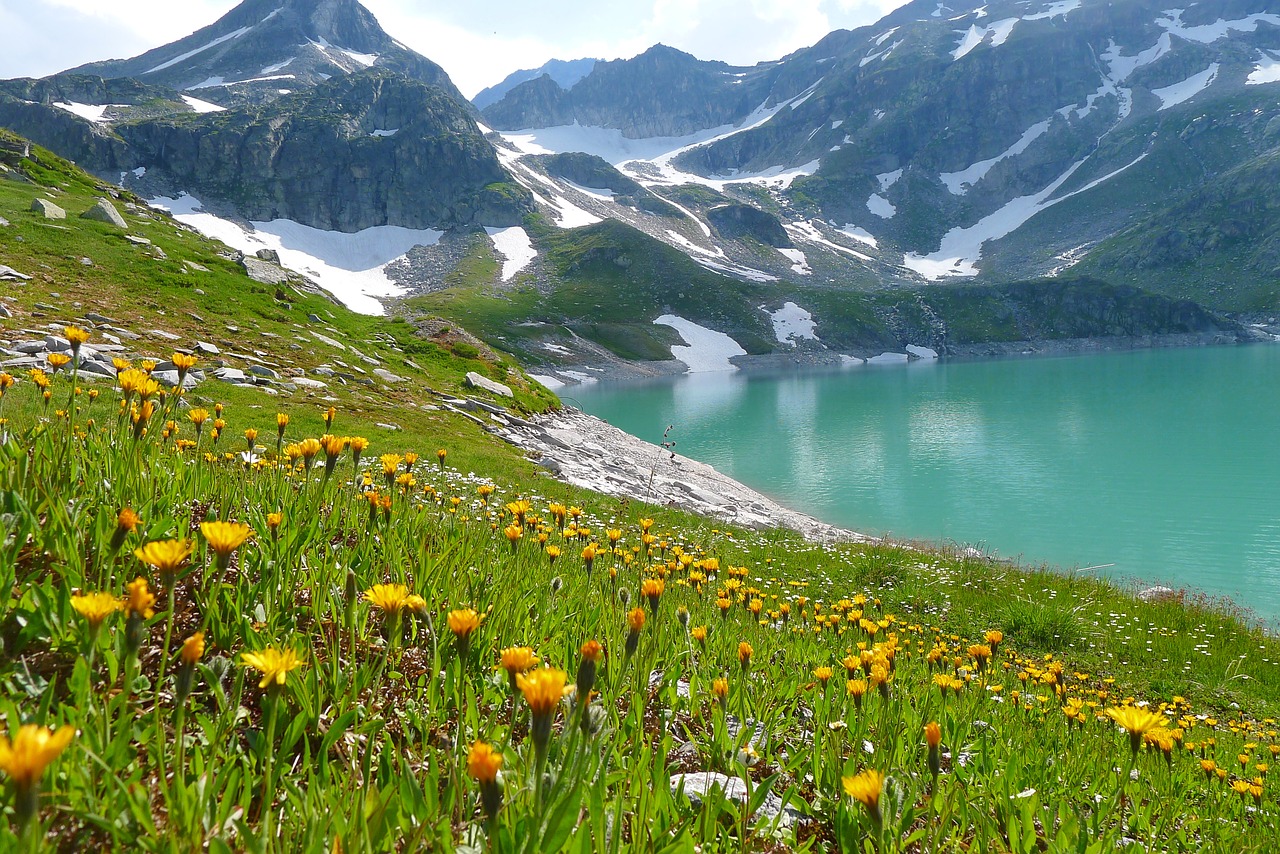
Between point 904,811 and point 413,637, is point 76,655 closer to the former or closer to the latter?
point 413,637

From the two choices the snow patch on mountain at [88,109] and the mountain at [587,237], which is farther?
the snow patch on mountain at [88,109]

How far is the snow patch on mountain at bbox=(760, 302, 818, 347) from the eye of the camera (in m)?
130

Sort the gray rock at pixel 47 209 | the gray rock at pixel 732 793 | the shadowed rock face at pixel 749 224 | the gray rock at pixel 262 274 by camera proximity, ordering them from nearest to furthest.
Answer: the gray rock at pixel 732 793 → the gray rock at pixel 47 209 → the gray rock at pixel 262 274 → the shadowed rock face at pixel 749 224

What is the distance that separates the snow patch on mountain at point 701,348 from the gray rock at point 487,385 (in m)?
87.0

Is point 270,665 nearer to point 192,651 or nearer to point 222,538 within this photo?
point 192,651

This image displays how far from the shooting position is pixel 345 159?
521ft

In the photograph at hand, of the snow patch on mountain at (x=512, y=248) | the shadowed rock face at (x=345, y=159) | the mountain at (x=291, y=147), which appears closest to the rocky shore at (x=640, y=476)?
the snow patch on mountain at (x=512, y=248)

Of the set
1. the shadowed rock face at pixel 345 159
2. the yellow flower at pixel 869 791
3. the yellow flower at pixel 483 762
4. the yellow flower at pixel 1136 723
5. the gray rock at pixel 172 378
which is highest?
the shadowed rock face at pixel 345 159

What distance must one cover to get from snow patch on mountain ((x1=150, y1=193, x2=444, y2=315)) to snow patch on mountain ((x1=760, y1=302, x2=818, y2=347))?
8338 centimetres

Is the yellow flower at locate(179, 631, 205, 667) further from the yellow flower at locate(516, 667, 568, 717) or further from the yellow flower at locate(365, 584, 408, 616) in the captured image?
the yellow flower at locate(516, 667, 568, 717)

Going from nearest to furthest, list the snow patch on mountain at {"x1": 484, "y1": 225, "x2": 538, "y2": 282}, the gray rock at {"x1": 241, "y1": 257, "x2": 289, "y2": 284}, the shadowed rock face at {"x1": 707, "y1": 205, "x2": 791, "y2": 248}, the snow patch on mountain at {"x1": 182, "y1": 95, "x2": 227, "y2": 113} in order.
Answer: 1. the gray rock at {"x1": 241, "y1": 257, "x2": 289, "y2": 284}
2. the snow patch on mountain at {"x1": 484, "y1": 225, "x2": 538, "y2": 282}
3. the snow patch on mountain at {"x1": 182, "y1": 95, "x2": 227, "y2": 113}
4. the shadowed rock face at {"x1": 707, "y1": 205, "x2": 791, "y2": 248}

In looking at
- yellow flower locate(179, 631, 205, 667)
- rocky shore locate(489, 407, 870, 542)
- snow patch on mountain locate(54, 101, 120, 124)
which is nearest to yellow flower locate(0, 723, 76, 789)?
yellow flower locate(179, 631, 205, 667)

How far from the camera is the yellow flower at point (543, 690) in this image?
1543 mm

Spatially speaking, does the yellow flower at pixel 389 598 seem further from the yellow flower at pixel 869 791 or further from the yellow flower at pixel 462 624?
the yellow flower at pixel 869 791
